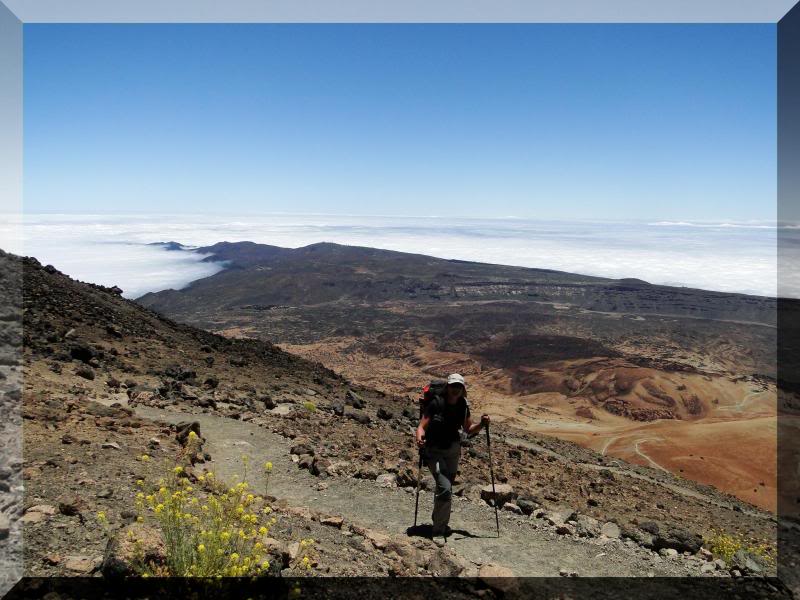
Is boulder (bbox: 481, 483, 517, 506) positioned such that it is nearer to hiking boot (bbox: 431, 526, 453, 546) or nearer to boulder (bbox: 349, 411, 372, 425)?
hiking boot (bbox: 431, 526, 453, 546)

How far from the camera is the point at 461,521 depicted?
591 cm

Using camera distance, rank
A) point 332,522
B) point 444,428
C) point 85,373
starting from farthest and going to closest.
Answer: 1. point 85,373
2. point 444,428
3. point 332,522

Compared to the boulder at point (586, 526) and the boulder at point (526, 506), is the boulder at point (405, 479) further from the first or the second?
the boulder at point (586, 526)

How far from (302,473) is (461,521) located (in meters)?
2.19

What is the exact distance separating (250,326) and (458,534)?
1940 inches

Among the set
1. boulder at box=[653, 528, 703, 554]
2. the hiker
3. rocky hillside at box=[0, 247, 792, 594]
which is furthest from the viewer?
boulder at box=[653, 528, 703, 554]

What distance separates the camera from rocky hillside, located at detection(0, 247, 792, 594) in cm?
402

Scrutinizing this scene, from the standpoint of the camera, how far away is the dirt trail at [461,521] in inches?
193

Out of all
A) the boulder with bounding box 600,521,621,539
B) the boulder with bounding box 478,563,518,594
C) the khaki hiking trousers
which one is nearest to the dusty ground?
the boulder with bounding box 600,521,621,539

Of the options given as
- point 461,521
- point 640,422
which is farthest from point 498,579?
point 640,422

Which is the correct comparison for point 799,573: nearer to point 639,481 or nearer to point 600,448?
point 639,481

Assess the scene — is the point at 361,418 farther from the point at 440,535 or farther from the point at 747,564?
the point at 747,564

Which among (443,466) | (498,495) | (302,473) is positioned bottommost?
(498,495)

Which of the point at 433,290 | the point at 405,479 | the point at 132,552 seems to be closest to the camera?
the point at 132,552
